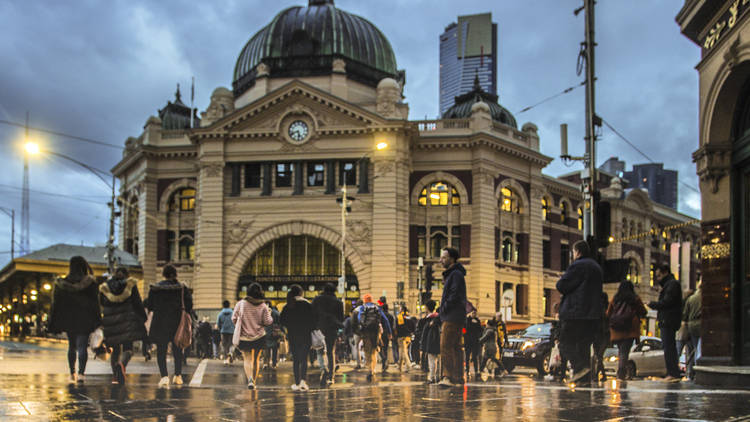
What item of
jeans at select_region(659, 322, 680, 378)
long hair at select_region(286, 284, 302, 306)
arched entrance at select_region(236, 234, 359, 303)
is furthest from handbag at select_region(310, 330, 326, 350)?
arched entrance at select_region(236, 234, 359, 303)

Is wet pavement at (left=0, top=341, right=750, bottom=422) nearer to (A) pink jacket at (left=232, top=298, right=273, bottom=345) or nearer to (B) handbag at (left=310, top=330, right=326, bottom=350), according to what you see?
(A) pink jacket at (left=232, top=298, right=273, bottom=345)

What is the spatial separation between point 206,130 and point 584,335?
4226 centimetres

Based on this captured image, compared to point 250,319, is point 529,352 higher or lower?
lower

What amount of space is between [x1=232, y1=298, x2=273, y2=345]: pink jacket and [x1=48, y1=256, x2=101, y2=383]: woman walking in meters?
2.30

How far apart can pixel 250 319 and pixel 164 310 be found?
4.83ft

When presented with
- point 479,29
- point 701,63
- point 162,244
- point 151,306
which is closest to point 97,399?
point 151,306

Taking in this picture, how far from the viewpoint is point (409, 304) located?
163 feet

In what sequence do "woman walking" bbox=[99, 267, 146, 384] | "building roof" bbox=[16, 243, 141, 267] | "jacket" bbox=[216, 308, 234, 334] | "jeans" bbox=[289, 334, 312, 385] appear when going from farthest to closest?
"building roof" bbox=[16, 243, 141, 267]
"jacket" bbox=[216, 308, 234, 334]
"jeans" bbox=[289, 334, 312, 385]
"woman walking" bbox=[99, 267, 146, 384]

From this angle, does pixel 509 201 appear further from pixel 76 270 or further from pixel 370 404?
pixel 370 404

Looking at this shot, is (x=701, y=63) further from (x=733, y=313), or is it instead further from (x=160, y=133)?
(x=160, y=133)

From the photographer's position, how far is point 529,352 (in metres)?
23.5

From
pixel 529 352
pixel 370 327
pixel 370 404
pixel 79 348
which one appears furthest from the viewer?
pixel 529 352

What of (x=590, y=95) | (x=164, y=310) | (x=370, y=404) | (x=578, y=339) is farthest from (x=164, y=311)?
(x=590, y=95)

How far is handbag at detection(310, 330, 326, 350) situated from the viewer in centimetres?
1612
